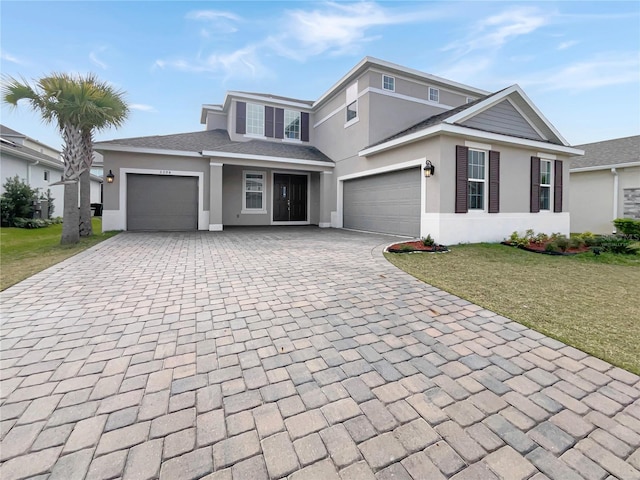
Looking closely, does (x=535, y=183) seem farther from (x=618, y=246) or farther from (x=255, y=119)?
(x=255, y=119)

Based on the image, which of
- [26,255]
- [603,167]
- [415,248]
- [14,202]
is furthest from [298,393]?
[603,167]

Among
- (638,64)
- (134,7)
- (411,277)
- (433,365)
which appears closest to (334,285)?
(411,277)

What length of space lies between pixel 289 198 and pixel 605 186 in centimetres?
1511

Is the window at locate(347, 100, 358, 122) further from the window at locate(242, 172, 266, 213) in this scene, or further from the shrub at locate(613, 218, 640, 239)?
the shrub at locate(613, 218, 640, 239)

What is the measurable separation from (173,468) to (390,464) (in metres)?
1.08

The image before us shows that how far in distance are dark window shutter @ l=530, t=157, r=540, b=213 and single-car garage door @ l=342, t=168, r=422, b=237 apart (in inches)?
176

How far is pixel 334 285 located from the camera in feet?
14.9

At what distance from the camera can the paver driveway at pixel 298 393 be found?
1512 mm

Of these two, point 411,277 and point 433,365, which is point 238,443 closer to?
point 433,365

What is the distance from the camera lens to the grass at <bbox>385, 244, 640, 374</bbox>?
9.66 feet

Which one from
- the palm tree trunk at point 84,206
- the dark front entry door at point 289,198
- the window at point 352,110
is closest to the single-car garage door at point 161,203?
the palm tree trunk at point 84,206

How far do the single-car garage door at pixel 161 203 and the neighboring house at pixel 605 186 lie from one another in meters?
18.1

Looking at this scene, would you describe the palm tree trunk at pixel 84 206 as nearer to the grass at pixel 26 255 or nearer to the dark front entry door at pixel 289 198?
the grass at pixel 26 255

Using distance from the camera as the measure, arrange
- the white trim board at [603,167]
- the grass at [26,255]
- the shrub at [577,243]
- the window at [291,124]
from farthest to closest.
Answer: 1. the window at [291,124]
2. the white trim board at [603,167]
3. the shrub at [577,243]
4. the grass at [26,255]
